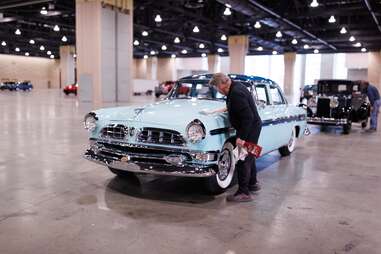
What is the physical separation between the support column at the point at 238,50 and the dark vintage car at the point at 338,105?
20044 millimetres

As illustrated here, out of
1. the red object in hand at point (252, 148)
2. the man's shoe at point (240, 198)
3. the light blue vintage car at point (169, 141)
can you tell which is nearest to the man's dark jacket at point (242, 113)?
the red object in hand at point (252, 148)

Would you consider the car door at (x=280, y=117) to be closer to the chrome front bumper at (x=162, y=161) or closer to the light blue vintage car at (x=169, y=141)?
the light blue vintage car at (x=169, y=141)

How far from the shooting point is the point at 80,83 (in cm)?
2192

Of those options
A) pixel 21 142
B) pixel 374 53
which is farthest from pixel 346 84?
pixel 374 53

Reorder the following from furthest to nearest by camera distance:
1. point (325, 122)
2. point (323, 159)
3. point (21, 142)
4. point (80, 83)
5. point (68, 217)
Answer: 1. point (80, 83)
2. point (325, 122)
3. point (21, 142)
4. point (323, 159)
5. point (68, 217)

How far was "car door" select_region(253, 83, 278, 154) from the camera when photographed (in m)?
5.94

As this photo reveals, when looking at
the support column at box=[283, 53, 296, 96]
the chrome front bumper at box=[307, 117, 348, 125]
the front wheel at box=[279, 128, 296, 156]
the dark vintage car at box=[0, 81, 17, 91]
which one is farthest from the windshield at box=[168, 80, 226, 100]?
the dark vintage car at box=[0, 81, 17, 91]

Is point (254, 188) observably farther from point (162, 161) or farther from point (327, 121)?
point (327, 121)

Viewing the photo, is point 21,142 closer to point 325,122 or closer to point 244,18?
point 325,122

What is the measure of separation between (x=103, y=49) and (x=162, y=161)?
700 inches

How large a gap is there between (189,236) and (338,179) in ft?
11.0

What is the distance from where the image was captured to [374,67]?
38.8 meters

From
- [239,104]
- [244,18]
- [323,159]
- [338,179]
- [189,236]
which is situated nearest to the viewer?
[189,236]

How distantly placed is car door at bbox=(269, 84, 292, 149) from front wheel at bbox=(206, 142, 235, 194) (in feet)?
4.94
